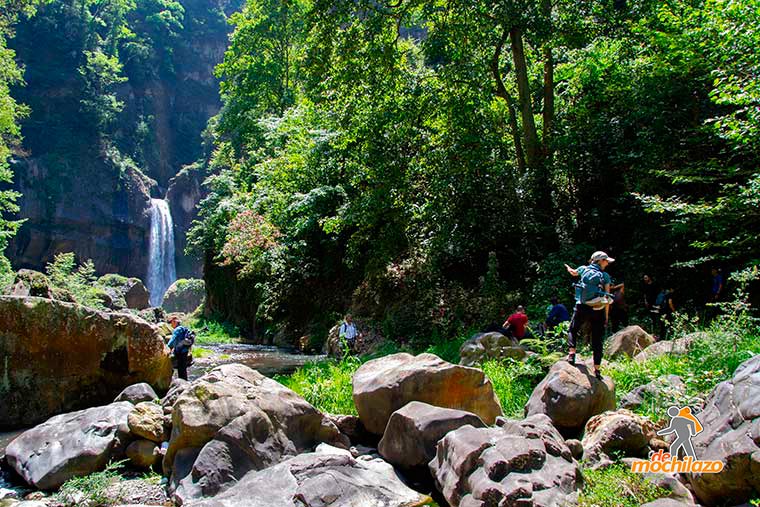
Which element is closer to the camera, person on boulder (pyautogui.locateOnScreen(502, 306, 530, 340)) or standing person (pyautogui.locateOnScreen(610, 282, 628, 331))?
person on boulder (pyautogui.locateOnScreen(502, 306, 530, 340))

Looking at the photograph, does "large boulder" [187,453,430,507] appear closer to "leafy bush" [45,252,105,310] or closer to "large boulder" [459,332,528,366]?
"large boulder" [459,332,528,366]

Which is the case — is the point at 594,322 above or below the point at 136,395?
above

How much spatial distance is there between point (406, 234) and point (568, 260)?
4835 mm

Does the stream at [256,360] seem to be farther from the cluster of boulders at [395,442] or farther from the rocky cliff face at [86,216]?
the rocky cliff face at [86,216]

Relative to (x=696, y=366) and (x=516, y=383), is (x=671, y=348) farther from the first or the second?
(x=516, y=383)

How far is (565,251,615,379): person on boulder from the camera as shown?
6633 mm

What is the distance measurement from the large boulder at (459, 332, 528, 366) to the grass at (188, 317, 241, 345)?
16.2m

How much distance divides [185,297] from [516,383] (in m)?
40.2

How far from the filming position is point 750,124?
25.5 ft

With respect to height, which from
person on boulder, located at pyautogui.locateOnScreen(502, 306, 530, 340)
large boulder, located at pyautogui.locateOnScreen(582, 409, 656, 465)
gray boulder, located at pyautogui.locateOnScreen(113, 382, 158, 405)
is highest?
person on boulder, located at pyautogui.locateOnScreen(502, 306, 530, 340)

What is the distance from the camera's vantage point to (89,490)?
5734 millimetres

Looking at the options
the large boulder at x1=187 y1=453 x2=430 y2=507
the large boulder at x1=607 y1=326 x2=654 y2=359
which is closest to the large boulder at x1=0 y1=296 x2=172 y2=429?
the large boulder at x1=187 y1=453 x2=430 y2=507

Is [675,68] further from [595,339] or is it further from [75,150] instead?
[75,150]

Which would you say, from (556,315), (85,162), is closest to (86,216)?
(85,162)
